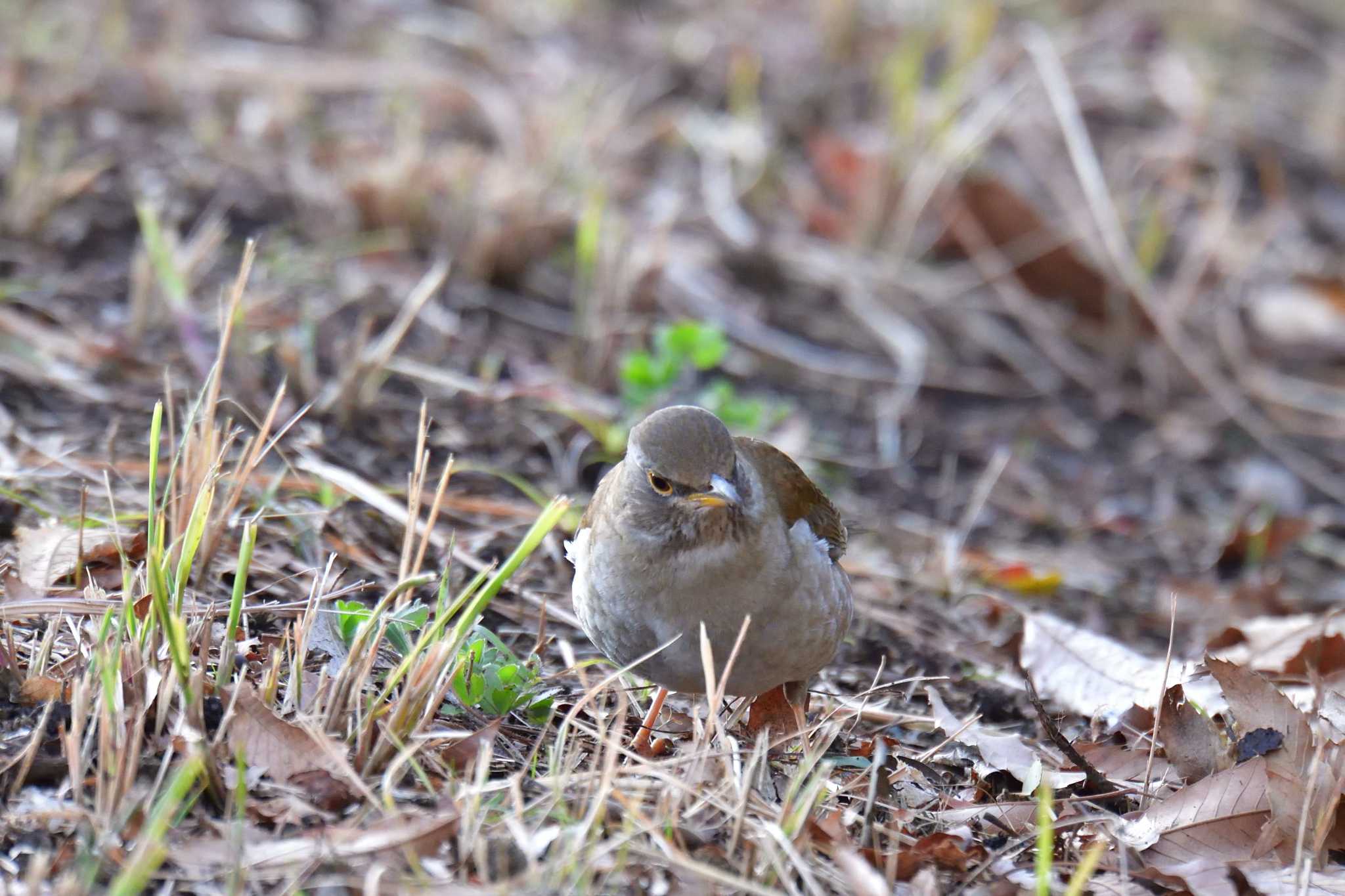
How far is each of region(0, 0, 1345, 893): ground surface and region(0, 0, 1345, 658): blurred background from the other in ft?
0.11

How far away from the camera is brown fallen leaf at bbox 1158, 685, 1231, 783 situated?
4.03 meters

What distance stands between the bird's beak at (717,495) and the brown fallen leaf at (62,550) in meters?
1.57

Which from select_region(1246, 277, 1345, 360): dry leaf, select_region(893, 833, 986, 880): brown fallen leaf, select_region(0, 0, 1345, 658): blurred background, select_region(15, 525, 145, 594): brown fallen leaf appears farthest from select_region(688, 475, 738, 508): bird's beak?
select_region(1246, 277, 1345, 360): dry leaf

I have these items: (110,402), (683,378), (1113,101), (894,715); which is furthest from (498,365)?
(1113,101)

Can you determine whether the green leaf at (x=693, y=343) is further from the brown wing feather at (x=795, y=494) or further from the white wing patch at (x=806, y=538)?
the white wing patch at (x=806, y=538)

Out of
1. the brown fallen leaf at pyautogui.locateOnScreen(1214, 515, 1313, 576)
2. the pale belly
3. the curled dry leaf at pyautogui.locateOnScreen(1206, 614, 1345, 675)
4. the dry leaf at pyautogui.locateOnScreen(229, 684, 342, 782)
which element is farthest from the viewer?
the brown fallen leaf at pyautogui.locateOnScreen(1214, 515, 1313, 576)

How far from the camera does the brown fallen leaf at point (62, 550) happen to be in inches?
163

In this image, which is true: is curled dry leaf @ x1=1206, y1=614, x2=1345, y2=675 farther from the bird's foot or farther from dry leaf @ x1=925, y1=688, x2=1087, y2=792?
the bird's foot

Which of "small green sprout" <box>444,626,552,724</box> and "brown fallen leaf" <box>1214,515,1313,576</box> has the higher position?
"small green sprout" <box>444,626,552,724</box>

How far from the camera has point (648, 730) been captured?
4066mm

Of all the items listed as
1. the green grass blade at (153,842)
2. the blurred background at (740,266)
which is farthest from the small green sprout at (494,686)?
the blurred background at (740,266)

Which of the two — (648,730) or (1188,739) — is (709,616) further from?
(1188,739)

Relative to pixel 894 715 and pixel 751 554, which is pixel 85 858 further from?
pixel 894 715

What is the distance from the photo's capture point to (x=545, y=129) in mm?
8312
